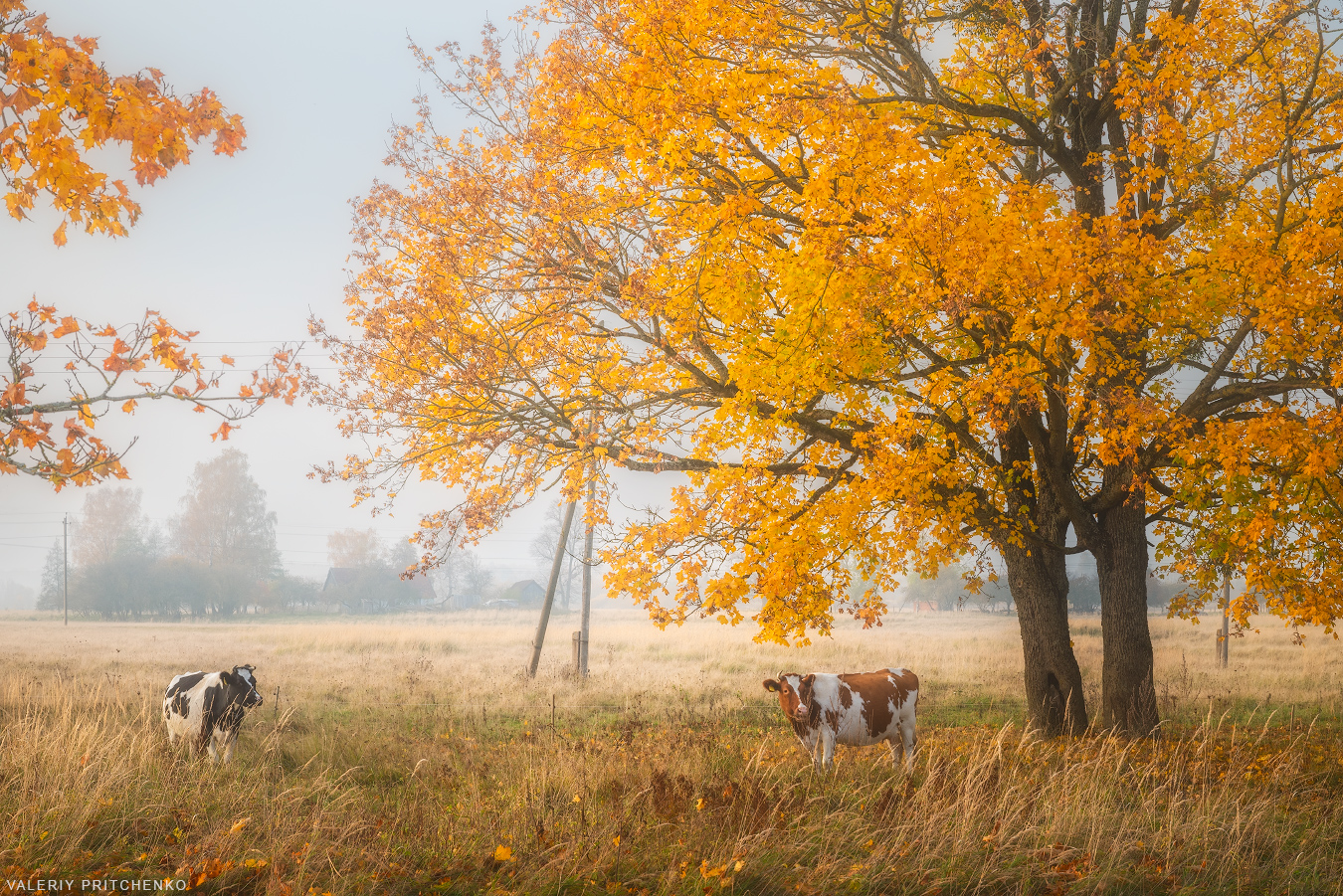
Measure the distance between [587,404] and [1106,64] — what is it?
7.61 meters

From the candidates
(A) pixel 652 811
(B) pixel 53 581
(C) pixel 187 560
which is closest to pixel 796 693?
(A) pixel 652 811

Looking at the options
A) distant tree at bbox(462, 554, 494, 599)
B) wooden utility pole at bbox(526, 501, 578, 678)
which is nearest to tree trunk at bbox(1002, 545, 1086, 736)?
wooden utility pole at bbox(526, 501, 578, 678)

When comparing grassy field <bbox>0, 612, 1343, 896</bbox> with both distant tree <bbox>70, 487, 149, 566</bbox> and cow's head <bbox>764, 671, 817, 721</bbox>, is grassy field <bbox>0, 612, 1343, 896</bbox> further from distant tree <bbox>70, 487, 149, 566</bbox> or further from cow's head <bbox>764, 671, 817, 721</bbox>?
distant tree <bbox>70, 487, 149, 566</bbox>

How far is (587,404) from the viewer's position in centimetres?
977

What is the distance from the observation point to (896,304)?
8859 mm

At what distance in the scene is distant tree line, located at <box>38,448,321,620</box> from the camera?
172ft

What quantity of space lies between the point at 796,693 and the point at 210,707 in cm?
685

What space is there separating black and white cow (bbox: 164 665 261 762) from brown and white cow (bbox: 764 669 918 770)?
6316 mm

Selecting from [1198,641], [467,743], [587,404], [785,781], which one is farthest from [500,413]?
[1198,641]

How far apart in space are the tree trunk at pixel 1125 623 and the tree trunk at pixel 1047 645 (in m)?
0.43

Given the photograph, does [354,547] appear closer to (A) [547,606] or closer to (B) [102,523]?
(B) [102,523]

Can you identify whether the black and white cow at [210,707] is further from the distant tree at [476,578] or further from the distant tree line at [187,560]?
the distant tree at [476,578]

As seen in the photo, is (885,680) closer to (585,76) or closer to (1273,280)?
(1273,280)

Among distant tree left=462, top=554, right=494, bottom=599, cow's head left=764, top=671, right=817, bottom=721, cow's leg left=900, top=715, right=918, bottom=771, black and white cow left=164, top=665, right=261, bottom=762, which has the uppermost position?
cow's head left=764, top=671, right=817, bottom=721
